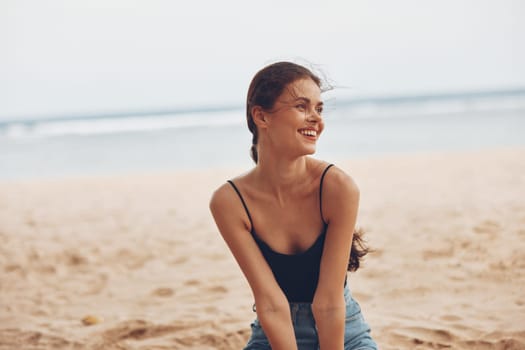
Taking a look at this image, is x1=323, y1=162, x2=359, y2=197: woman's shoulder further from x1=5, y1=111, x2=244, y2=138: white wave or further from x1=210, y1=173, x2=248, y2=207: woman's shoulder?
x1=5, y1=111, x2=244, y2=138: white wave

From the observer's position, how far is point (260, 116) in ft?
6.77

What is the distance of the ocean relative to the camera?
11602mm

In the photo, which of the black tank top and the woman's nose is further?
the black tank top

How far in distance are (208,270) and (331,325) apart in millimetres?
2731

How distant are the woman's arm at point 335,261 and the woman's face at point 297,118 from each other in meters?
0.18

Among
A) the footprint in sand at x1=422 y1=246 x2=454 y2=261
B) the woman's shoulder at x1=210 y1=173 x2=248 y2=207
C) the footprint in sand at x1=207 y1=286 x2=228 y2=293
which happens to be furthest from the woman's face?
the footprint in sand at x1=422 y1=246 x2=454 y2=261

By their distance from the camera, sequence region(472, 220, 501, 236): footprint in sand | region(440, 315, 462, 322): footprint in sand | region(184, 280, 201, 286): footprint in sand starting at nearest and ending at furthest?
region(440, 315, 462, 322): footprint in sand → region(184, 280, 201, 286): footprint in sand → region(472, 220, 501, 236): footprint in sand

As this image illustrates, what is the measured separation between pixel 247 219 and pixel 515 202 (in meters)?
4.68

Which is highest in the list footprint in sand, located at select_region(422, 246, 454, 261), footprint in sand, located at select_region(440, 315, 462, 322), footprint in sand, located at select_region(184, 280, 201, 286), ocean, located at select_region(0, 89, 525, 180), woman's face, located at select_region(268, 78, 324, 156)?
ocean, located at select_region(0, 89, 525, 180)

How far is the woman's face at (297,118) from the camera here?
2016mm

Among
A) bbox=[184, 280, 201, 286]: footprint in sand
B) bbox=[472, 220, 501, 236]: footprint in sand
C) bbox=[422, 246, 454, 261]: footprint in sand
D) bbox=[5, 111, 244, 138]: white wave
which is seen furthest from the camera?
bbox=[5, 111, 244, 138]: white wave

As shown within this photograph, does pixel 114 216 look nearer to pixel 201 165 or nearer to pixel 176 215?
pixel 176 215

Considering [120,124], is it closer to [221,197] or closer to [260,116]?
[221,197]

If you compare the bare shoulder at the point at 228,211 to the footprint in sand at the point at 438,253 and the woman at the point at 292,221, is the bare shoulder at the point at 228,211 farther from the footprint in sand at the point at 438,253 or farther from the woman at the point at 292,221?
the footprint in sand at the point at 438,253
